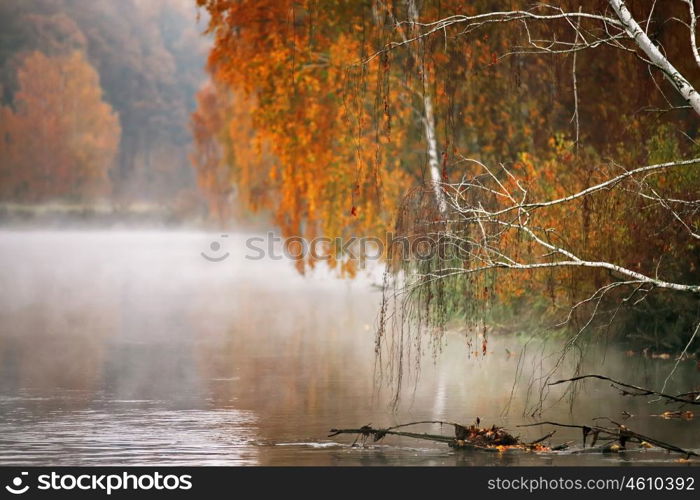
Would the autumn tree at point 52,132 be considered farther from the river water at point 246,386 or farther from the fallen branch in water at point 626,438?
the fallen branch in water at point 626,438

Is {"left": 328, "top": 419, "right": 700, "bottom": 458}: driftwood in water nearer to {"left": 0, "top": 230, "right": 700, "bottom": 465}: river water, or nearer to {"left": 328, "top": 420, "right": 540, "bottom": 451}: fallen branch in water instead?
{"left": 328, "top": 420, "right": 540, "bottom": 451}: fallen branch in water

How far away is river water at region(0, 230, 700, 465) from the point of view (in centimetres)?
1069

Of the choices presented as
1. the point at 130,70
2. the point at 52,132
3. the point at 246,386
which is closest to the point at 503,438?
the point at 246,386

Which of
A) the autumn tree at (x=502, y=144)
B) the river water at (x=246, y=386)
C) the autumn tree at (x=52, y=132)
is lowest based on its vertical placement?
the river water at (x=246, y=386)

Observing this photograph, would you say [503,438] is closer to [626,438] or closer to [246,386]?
[626,438]

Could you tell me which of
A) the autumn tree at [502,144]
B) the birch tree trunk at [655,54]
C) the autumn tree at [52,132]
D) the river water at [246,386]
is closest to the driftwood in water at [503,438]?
the river water at [246,386]

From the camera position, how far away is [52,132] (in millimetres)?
70062

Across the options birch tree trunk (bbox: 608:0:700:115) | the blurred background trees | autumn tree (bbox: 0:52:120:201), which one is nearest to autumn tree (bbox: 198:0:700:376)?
birch tree trunk (bbox: 608:0:700:115)

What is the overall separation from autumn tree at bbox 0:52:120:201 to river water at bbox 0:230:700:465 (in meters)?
41.5

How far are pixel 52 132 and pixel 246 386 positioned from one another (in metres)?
57.4

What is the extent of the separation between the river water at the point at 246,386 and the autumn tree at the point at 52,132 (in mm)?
41455

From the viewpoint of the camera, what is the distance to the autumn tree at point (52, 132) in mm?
69375

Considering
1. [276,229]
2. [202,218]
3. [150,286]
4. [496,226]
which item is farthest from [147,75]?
[496,226]
